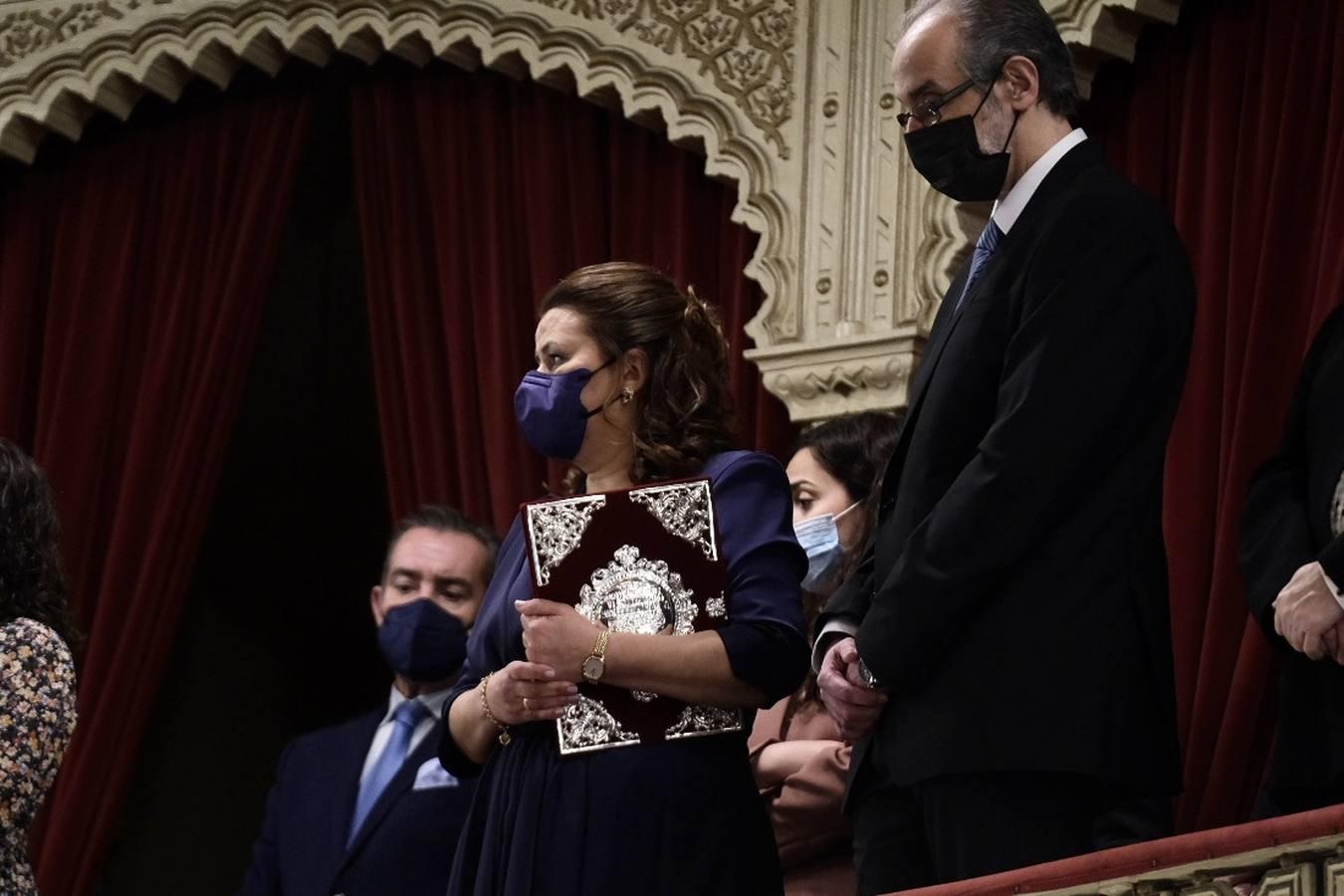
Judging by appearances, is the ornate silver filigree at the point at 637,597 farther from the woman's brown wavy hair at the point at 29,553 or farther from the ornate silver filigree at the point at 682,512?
the woman's brown wavy hair at the point at 29,553

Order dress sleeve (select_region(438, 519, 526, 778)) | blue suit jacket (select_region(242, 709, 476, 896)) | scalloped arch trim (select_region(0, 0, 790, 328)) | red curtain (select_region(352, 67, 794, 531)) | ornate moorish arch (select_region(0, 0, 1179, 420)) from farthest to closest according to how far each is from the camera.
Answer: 1. red curtain (select_region(352, 67, 794, 531))
2. scalloped arch trim (select_region(0, 0, 790, 328))
3. ornate moorish arch (select_region(0, 0, 1179, 420))
4. blue suit jacket (select_region(242, 709, 476, 896))
5. dress sleeve (select_region(438, 519, 526, 778))

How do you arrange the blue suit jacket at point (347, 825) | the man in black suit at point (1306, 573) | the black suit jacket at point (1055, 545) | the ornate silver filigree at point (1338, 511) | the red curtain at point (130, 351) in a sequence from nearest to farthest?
the black suit jacket at point (1055, 545), the man in black suit at point (1306, 573), the ornate silver filigree at point (1338, 511), the blue suit jacket at point (347, 825), the red curtain at point (130, 351)

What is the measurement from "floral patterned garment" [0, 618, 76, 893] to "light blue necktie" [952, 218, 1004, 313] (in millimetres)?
1562

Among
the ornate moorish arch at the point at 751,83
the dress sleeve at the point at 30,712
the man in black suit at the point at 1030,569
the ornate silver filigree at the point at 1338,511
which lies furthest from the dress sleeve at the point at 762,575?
the ornate moorish arch at the point at 751,83

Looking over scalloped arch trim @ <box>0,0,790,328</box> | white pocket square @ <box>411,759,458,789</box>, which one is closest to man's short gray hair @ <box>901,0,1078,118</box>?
white pocket square @ <box>411,759,458,789</box>

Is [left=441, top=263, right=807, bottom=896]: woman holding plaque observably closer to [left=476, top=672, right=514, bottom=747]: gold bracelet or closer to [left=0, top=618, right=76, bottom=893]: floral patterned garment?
[left=476, top=672, right=514, bottom=747]: gold bracelet

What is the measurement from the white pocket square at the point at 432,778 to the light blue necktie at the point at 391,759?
9 centimetres

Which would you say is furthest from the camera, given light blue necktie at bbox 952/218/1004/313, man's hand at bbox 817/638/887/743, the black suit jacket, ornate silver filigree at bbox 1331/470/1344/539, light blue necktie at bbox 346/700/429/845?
light blue necktie at bbox 346/700/429/845

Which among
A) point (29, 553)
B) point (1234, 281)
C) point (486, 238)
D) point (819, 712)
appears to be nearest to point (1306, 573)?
point (819, 712)

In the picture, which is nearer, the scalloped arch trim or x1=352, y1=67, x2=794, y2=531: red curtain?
the scalloped arch trim

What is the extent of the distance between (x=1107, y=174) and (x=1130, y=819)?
3.14ft

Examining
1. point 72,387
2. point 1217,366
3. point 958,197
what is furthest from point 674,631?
point 72,387

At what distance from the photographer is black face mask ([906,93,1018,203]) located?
3.31m

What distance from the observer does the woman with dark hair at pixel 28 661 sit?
3.79m
